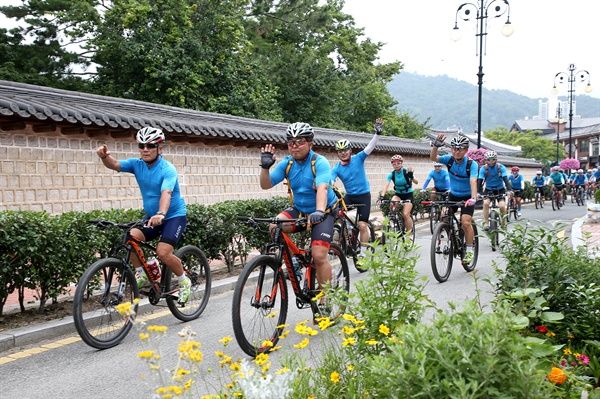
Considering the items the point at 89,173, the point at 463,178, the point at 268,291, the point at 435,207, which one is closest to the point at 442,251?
the point at 463,178

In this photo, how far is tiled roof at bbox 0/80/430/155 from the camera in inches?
395

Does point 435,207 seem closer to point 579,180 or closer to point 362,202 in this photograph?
point 362,202

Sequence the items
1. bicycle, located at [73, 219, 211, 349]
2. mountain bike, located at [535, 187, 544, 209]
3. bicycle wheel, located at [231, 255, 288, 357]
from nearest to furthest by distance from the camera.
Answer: bicycle wheel, located at [231, 255, 288, 357], bicycle, located at [73, 219, 211, 349], mountain bike, located at [535, 187, 544, 209]

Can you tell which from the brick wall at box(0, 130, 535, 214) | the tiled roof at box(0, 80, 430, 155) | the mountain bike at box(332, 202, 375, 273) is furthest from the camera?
the brick wall at box(0, 130, 535, 214)

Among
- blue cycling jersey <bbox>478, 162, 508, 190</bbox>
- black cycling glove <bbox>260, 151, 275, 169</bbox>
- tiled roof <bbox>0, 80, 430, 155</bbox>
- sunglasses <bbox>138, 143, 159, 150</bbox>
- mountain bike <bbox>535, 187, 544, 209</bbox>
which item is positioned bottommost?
mountain bike <bbox>535, 187, 544, 209</bbox>

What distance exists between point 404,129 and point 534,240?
33227 millimetres

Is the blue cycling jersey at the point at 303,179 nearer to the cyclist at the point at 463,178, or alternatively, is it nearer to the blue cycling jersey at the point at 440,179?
the cyclist at the point at 463,178

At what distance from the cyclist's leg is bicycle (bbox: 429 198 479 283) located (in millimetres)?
3183

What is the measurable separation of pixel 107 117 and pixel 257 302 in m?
7.79

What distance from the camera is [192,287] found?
673cm

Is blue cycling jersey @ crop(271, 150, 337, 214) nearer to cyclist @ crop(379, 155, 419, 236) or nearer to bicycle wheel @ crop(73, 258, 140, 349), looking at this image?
bicycle wheel @ crop(73, 258, 140, 349)

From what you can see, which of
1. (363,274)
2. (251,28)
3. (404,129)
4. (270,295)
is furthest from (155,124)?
(404,129)

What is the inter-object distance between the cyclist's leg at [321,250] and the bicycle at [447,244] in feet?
10.4

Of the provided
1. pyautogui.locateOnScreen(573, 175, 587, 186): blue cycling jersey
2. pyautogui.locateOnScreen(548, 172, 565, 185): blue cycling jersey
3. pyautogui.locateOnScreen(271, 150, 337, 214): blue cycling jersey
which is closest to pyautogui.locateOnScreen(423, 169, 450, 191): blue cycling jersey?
pyautogui.locateOnScreen(271, 150, 337, 214): blue cycling jersey
